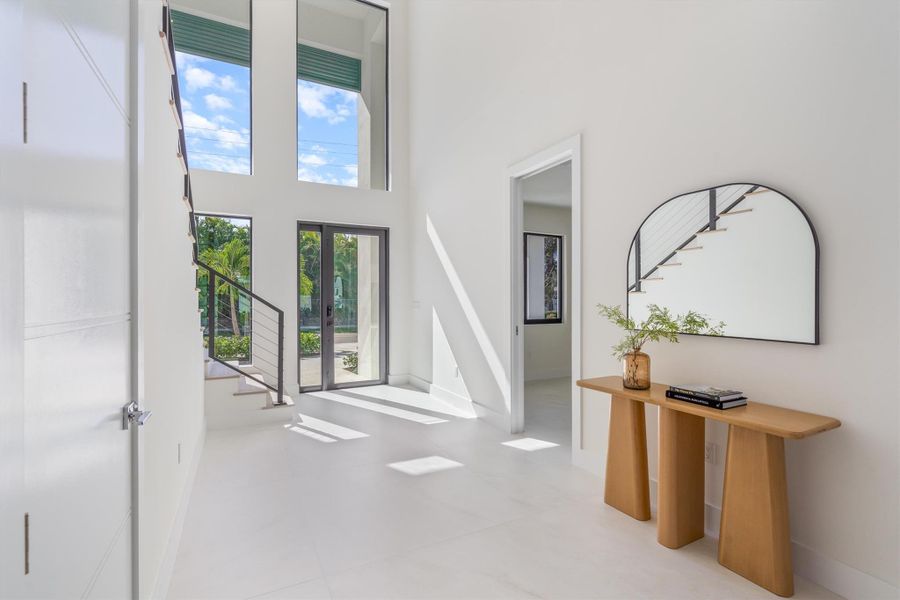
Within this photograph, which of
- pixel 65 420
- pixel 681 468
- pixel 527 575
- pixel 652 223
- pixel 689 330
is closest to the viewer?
pixel 65 420

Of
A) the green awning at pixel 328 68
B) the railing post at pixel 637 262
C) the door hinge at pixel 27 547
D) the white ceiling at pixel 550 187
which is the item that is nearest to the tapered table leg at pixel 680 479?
the railing post at pixel 637 262

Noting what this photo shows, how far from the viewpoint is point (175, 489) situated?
90.6 inches

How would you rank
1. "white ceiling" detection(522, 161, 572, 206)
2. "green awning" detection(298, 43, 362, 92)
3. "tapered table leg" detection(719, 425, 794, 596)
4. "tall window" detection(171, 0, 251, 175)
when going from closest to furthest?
"tapered table leg" detection(719, 425, 794, 596) < "white ceiling" detection(522, 161, 572, 206) < "tall window" detection(171, 0, 251, 175) < "green awning" detection(298, 43, 362, 92)

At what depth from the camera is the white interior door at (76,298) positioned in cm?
76

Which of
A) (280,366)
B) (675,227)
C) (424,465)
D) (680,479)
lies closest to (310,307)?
(280,366)

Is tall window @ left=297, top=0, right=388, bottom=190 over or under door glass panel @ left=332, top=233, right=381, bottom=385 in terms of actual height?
over

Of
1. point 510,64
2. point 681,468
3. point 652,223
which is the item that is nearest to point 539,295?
point 510,64

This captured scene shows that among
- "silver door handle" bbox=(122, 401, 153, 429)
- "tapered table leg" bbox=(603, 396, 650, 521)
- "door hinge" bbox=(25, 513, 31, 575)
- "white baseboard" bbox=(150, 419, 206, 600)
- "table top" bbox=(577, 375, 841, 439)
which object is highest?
"silver door handle" bbox=(122, 401, 153, 429)

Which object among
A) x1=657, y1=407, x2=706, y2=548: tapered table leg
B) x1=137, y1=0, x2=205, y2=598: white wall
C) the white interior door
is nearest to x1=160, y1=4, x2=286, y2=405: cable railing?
x1=137, y1=0, x2=205, y2=598: white wall

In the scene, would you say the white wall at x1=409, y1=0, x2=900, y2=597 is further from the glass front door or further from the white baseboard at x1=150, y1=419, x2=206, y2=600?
the white baseboard at x1=150, y1=419, x2=206, y2=600

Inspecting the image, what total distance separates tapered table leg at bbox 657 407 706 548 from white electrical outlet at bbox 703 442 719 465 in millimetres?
115

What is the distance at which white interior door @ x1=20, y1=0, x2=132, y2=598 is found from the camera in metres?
0.76

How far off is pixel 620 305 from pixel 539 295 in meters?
4.09

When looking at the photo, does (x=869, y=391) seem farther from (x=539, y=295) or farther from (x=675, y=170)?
(x=539, y=295)
